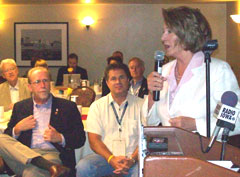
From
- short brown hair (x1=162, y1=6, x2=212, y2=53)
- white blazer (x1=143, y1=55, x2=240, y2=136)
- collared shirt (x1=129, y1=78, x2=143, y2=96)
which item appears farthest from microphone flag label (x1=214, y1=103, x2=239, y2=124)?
collared shirt (x1=129, y1=78, x2=143, y2=96)

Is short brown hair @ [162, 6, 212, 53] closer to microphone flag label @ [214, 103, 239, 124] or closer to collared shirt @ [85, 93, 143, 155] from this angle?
microphone flag label @ [214, 103, 239, 124]

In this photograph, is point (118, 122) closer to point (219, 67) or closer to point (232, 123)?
point (219, 67)

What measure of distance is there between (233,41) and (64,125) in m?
6.89

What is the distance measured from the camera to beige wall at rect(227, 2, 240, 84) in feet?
28.8

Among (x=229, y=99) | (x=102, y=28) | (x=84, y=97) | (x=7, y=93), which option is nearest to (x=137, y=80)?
(x=84, y=97)

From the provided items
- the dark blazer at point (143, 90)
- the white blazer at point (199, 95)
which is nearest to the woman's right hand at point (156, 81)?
the white blazer at point (199, 95)

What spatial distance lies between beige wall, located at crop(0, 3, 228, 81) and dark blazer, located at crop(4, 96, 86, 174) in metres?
7.25

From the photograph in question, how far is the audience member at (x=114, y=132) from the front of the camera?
3.21 meters

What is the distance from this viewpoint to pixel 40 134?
11.1 ft

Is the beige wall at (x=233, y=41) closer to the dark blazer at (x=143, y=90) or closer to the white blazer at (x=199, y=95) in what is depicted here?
the dark blazer at (x=143, y=90)

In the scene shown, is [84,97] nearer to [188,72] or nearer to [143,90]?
[143,90]

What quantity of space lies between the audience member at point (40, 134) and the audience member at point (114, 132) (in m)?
0.14

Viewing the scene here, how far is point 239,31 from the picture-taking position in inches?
339

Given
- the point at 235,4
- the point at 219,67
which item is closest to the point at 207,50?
the point at 219,67
